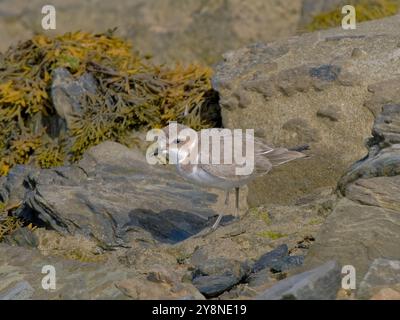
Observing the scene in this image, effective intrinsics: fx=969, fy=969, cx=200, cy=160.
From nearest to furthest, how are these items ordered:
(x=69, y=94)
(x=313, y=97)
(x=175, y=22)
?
(x=313, y=97) < (x=69, y=94) < (x=175, y=22)

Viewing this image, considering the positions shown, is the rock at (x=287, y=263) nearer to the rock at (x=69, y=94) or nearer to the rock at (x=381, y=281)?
the rock at (x=381, y=281)

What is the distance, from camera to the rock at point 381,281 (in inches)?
215

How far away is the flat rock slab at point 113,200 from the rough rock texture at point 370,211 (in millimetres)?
1582

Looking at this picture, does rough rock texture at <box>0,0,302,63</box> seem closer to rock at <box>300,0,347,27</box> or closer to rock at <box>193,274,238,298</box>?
rock at <box>300,0,347,27</box>

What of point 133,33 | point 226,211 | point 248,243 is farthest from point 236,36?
point 248,243

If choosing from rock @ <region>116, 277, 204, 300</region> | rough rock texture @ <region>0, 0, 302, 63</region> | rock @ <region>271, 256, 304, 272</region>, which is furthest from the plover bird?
rough rock texture @ <region>0, 0, 302, 63</region>

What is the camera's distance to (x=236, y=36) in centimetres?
1305

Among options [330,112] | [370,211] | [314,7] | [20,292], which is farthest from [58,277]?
[314,7]

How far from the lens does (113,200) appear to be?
8219 millimetres

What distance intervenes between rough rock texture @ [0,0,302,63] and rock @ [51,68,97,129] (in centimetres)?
293

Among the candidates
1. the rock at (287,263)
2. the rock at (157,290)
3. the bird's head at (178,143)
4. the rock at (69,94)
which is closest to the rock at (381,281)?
the rock at (287,263)

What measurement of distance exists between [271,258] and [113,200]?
83.0 inches

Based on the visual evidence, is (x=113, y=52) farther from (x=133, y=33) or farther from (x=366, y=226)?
(x=366, y=226)

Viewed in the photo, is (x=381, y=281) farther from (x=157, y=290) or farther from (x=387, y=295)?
(x=157, y=290)
